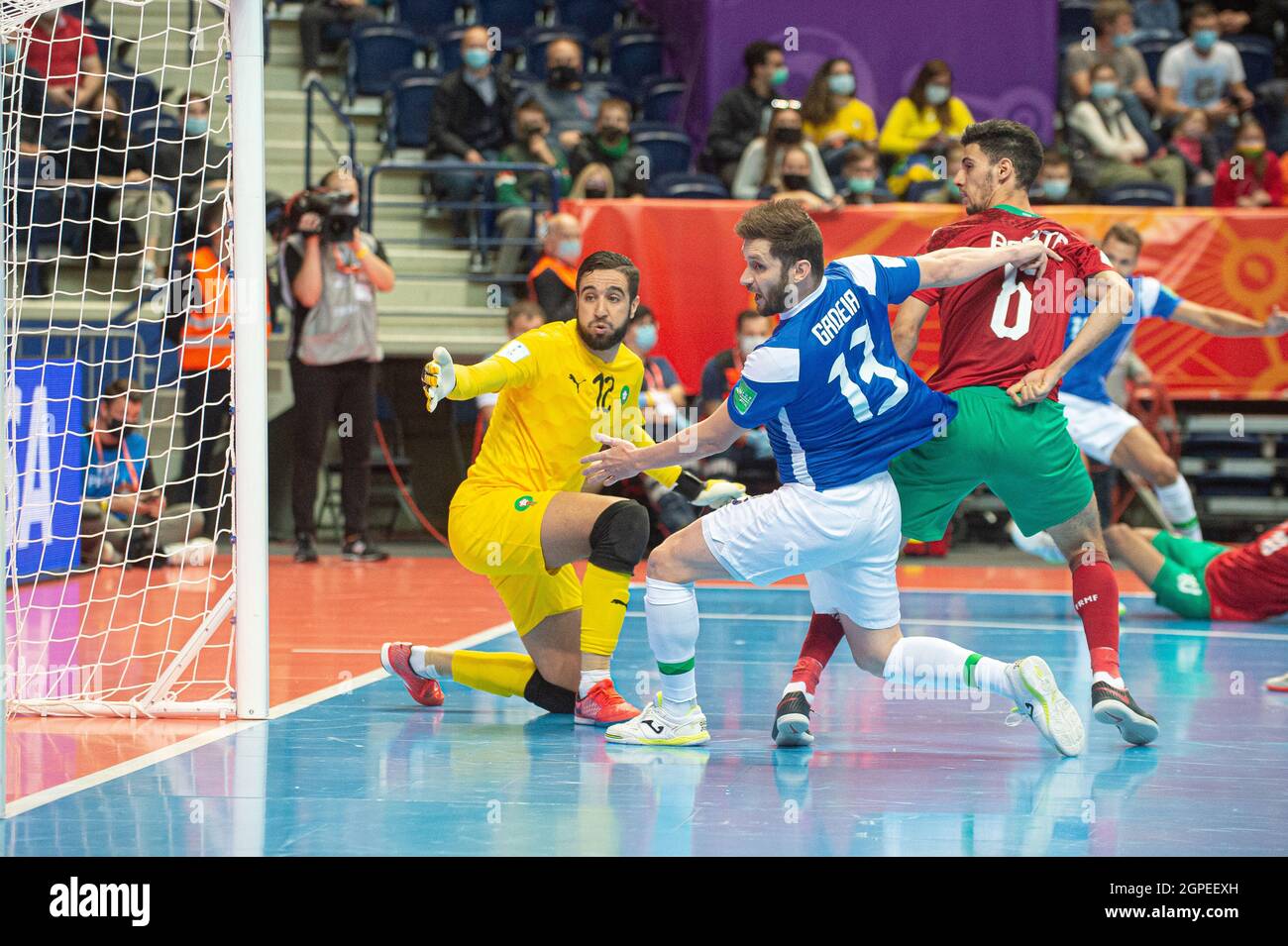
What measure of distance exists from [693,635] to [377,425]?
24.9 feet

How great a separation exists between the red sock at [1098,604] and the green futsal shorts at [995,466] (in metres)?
0.25

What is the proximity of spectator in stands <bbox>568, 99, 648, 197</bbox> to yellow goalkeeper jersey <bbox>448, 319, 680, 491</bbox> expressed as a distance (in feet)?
24.8

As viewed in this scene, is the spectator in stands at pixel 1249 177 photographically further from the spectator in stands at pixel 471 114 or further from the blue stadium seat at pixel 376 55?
the blue stadium seat at pixel 376 55

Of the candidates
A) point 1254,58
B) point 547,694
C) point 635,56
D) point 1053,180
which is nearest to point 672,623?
point 547,694

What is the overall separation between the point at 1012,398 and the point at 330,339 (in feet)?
22.5

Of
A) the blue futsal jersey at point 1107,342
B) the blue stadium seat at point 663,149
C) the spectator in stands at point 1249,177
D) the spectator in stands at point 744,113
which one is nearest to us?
the blue futsal jersey at point 1107,342

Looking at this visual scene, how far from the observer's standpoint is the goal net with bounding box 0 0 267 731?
5840 millimetres

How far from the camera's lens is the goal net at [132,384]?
5.84m

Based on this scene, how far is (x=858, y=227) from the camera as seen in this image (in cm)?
1238

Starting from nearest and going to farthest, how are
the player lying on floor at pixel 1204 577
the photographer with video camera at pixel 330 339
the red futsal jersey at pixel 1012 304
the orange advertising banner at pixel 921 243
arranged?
the red futsal jersey at pixel 1012 304 → the player lying on floor at pixel 1204 577 → the photographer with video camera at pixel 330 339 → the orange advertising banner at pixel 921 243

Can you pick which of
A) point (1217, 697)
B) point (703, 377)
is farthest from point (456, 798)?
point (703, 377)

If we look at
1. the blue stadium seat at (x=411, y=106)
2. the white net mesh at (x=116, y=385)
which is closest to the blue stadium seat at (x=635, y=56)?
the blue stadium seat at (x=411, y=106)

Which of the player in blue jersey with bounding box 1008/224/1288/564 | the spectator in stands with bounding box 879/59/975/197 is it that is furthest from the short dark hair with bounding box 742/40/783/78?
the player in blue jersey with bounding box 1008/224/1288/564

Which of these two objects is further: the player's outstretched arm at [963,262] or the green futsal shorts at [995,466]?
the green futsal shorts at [995,466]
